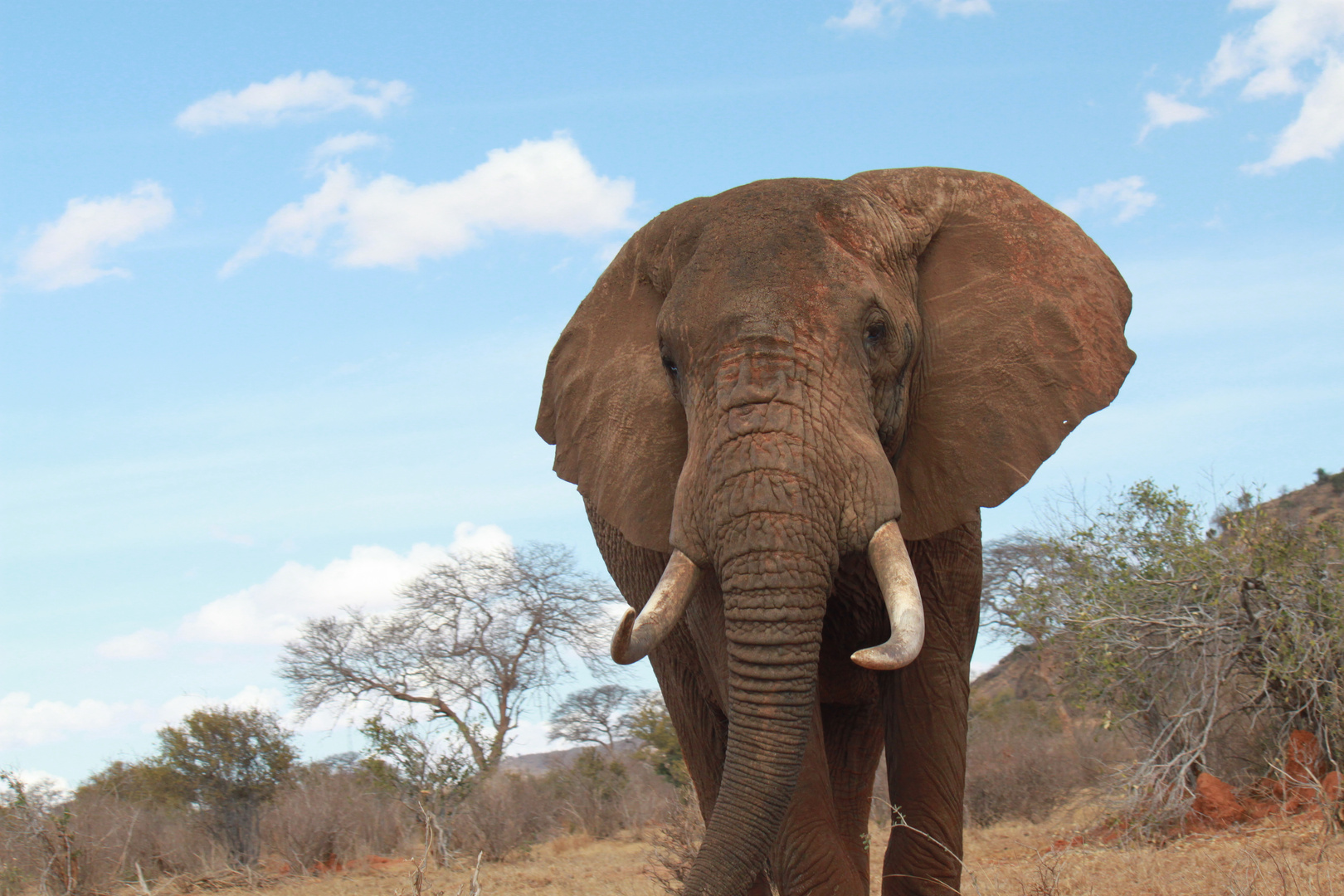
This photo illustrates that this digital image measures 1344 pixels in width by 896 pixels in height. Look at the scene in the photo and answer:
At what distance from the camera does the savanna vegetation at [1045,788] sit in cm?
991

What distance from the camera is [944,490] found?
450cm

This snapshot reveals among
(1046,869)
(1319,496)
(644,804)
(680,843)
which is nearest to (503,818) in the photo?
(644,804)

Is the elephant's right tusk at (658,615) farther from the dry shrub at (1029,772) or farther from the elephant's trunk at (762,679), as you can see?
the dry shrub at (1029,772)

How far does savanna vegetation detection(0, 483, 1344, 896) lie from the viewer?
390 inches

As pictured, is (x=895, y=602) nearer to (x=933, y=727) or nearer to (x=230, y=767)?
(x=933, y=727)

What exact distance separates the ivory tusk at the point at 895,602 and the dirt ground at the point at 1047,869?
919 millimetres

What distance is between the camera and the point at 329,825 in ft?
55.3

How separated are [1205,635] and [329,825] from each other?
11.4 metres

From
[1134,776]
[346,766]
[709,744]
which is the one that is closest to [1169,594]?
[1134,776]

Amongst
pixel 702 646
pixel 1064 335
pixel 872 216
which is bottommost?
pixel 702 646

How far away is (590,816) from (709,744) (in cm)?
1491

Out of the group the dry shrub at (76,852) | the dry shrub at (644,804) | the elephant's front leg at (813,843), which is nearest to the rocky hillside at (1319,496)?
the dry shrub at (644,804)

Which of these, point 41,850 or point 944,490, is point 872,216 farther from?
point 41,850

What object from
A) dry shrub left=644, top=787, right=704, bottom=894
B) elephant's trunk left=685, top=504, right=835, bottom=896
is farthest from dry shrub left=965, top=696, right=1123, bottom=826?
elephant's trunk left=685, top=504, right=835, bottom=896
